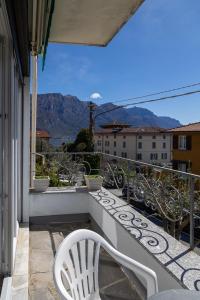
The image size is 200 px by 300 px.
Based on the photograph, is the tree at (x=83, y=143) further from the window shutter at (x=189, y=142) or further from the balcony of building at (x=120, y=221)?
the balcony of building at (x=120, y=221)

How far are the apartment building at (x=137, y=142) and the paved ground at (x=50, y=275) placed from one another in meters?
44.0

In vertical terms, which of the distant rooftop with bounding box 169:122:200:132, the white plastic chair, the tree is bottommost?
the white plastic chair

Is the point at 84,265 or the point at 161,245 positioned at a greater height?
the point at 84,265

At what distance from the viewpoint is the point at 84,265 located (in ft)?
A: 5.45

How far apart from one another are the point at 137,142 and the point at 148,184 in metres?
45.7

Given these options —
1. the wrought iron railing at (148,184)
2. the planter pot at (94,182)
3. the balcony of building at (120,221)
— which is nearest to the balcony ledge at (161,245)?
the balcony of building at (120,221)

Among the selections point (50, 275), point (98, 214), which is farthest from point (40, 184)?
point (50, 275)

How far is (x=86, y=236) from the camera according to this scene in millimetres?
1680

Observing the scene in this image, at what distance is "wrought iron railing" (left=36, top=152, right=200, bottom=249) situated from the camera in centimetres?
269

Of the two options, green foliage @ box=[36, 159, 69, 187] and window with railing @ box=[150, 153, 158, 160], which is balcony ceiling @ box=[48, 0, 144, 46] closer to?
green foliage @ box=[36, 159, 69, 187]

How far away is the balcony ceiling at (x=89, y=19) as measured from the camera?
8.25ft

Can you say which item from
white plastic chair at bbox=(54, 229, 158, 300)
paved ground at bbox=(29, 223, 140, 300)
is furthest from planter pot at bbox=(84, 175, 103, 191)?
white plastic chair at bbox=(54, 229, 158, 300)

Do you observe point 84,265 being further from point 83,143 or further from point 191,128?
point 83,143

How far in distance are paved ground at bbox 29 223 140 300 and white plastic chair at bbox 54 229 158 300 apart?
0.90m
